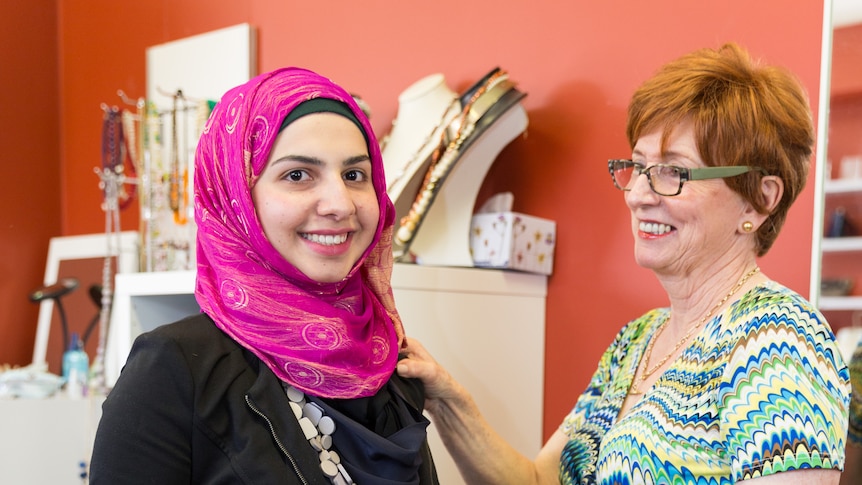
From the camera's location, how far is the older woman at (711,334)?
112cm

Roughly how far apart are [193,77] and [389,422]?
205cm

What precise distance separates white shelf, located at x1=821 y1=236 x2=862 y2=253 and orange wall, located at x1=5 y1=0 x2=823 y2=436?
44 mm

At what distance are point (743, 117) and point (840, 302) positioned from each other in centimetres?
50

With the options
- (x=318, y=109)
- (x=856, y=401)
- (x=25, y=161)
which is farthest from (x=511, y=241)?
(x=25, y=161)

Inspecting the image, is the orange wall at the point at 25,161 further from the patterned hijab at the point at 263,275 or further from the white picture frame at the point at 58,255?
the patterned hijab at the point at 263,275

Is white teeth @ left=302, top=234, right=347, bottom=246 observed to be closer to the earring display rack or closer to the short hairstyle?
the short hairstyle

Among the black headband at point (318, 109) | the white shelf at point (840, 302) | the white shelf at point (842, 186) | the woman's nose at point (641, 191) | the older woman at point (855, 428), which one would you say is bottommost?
the older woman at point (855, 428)

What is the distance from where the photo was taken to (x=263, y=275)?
3.51ft

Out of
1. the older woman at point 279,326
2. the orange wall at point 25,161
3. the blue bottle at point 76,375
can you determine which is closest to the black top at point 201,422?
the older woman at point 279,326

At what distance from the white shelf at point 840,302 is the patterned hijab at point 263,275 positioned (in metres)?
0.93

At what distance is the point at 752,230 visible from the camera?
1.33 meters

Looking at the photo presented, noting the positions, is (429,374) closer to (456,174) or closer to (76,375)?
(456,174)

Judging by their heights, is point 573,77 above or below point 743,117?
above

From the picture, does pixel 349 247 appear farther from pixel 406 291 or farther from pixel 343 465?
pixel 406 291
